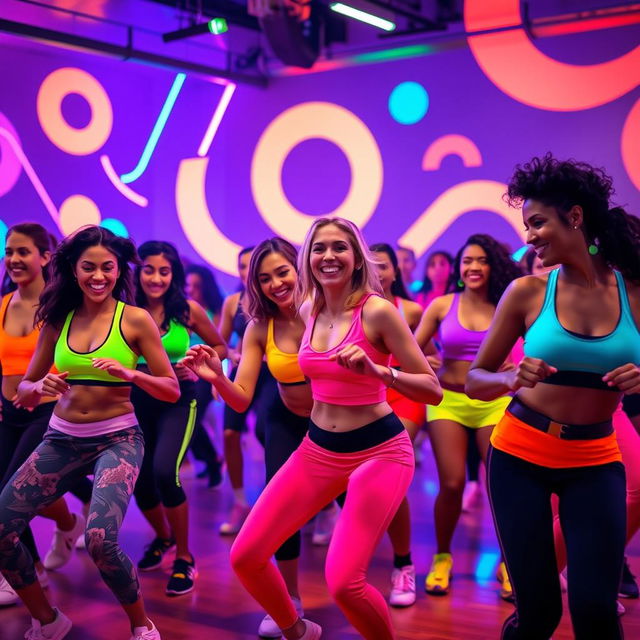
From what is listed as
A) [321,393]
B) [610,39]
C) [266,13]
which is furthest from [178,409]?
[610,39]

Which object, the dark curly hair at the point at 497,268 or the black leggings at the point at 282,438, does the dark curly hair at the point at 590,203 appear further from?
the dark curly hair at the point at 497,268

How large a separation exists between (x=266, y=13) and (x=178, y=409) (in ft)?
15.8

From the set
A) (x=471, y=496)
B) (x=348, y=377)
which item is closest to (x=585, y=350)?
(x=348, y=377)

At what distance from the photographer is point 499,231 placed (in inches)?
349

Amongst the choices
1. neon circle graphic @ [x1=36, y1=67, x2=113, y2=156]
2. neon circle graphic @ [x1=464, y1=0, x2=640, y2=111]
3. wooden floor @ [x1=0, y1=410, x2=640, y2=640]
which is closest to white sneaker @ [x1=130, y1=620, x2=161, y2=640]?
wooden floor @ [x1=0, y1=410, x2=640, y2=640]

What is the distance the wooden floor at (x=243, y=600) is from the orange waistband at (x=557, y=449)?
1.30 metres

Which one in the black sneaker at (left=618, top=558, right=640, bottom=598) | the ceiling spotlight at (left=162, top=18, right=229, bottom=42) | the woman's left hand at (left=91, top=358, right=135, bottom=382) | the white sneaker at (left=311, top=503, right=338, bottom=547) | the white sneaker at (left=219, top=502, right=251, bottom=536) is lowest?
the white sneaker at (left=219, top=502, right=251, bottom=536)

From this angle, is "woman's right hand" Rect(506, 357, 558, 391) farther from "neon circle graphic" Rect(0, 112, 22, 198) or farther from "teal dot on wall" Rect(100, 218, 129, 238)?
"teal dot on wall" Rect(100, 218, 129, 238)

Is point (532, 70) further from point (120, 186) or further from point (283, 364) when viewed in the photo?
point (283, 364)

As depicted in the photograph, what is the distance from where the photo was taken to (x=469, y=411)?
4059 millimetres

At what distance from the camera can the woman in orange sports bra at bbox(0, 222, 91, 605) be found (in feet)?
12.6

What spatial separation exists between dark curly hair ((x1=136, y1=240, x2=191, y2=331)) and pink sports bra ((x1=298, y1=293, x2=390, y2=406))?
1.64 m

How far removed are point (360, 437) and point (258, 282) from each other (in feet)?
3.64

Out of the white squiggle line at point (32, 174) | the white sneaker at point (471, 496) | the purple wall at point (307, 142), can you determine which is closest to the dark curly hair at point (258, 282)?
the white sneaker at point (471, 496)
